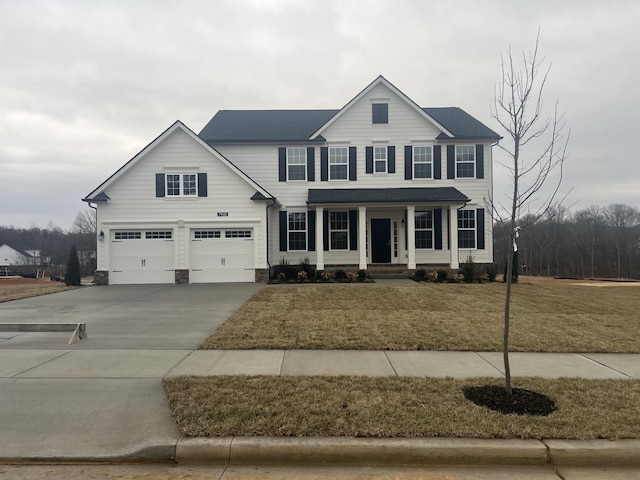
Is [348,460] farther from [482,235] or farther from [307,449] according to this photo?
[482,235]

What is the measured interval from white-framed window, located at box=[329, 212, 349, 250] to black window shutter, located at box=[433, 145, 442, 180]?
505 centimetres

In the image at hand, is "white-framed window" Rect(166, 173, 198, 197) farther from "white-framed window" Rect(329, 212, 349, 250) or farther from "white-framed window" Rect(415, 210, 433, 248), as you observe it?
"white-framed window" Rect(415, 210, 433, 248)

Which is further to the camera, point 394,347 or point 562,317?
point 562,317

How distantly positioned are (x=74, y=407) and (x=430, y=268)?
17440 mm

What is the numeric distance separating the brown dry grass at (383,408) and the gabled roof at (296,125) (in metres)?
17.3

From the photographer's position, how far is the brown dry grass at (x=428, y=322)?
7.43 m

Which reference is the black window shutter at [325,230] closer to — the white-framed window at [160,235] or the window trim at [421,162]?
the window trim at [421,162]

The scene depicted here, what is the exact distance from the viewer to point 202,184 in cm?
1920

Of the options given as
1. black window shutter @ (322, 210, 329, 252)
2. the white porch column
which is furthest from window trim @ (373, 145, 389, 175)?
the white porch column

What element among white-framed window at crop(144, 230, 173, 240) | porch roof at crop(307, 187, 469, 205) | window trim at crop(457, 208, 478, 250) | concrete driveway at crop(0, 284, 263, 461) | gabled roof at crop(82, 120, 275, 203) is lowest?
concrete driveway at crop(0, 284, 263, 461)

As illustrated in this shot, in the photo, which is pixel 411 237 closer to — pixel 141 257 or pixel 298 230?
pixel 298 230

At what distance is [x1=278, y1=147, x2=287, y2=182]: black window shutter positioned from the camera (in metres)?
21.3

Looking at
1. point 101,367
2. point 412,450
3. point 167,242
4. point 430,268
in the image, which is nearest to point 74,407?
point 101,367

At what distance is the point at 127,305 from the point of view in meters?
12.6
